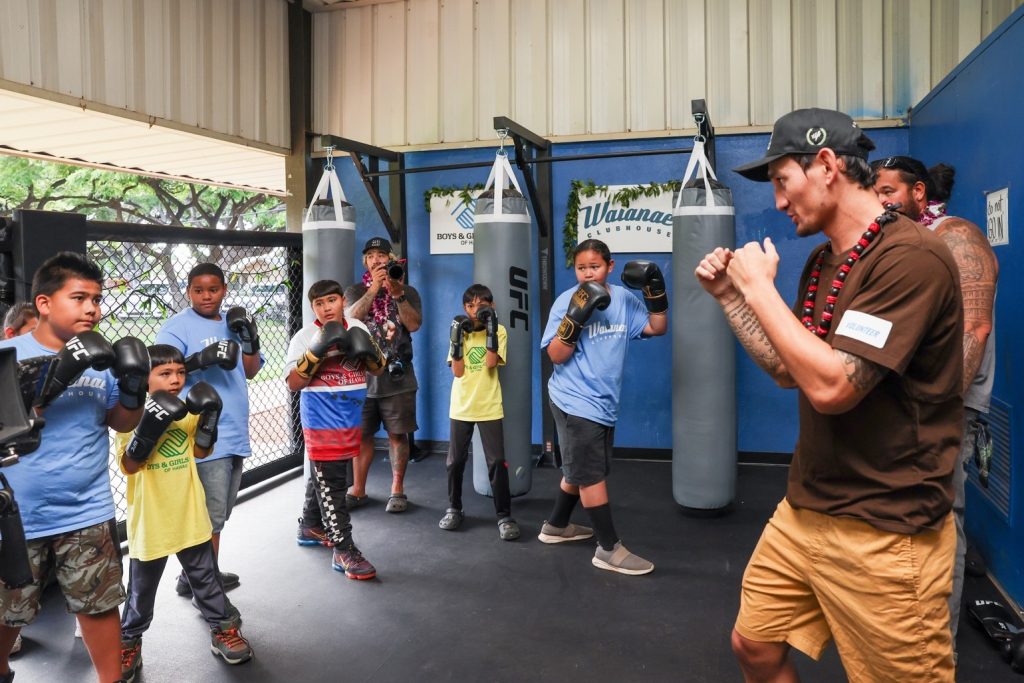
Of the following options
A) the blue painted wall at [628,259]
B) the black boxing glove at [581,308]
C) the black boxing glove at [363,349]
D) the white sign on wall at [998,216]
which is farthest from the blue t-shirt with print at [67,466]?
the blue painted wall at [628,259]

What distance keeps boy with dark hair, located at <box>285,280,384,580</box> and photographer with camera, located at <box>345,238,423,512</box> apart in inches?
39.4

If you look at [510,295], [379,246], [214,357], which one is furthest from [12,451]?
[510,295]

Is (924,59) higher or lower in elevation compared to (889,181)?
higher

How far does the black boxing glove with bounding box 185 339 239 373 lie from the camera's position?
3037mm

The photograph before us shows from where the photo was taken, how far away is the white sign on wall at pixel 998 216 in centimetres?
331

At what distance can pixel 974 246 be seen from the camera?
106 inches

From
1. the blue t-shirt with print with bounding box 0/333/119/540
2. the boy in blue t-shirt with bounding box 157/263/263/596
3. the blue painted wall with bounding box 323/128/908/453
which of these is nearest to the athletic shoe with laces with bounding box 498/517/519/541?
the boy in blue t-shirt with bounding box 157/263/263/596

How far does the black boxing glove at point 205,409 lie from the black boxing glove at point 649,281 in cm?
208

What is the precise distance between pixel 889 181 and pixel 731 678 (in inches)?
73.8

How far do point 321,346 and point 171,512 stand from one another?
95 cm

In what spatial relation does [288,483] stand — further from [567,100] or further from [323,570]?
[567,100]

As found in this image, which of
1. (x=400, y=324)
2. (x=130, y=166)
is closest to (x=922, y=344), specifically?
(x=400, y=324)

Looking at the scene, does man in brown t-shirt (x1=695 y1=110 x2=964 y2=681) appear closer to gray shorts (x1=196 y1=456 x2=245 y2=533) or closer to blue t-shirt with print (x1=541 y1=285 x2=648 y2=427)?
blue t-shirt with print (x1=541 y1=285 x2=648 y2=427)

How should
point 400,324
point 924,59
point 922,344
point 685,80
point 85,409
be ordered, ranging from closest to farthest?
point 922,344
point 85,409
point 400,324
point 924,59
point 685,80
